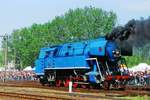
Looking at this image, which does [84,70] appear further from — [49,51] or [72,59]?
[49,51]

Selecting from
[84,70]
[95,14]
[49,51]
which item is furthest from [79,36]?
[84,70]

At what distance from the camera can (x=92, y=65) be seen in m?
32.0

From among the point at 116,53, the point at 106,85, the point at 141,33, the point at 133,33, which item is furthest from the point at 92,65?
the point at 141,33

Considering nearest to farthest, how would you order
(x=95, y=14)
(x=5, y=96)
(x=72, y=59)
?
(x=5, y=96), (x=72, y=59), (x=95, y=14)

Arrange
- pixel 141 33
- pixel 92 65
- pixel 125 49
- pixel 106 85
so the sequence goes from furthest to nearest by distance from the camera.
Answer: pixel 92 65
pixel 106 85
pixel 125 49
pixel 141 33

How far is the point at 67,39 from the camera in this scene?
8812 centimetres

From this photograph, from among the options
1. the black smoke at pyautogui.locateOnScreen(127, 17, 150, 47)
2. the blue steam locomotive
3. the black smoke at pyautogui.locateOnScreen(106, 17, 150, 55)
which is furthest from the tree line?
the black smoke at pyautogui.locateOnScreen(127, 17, 150, 47)

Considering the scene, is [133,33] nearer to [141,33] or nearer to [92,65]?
[141,33]

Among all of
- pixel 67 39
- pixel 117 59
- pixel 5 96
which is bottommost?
pixel 5 96

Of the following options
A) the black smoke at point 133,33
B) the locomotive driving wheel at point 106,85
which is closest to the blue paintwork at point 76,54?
the locomotive driving wheel at point 106,85

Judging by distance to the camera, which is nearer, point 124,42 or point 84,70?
point 124,42

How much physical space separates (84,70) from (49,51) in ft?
21.1

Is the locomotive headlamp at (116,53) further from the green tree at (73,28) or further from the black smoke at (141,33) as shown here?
the green tree at (73,28)

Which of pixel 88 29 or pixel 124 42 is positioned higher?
pixel 88 29
